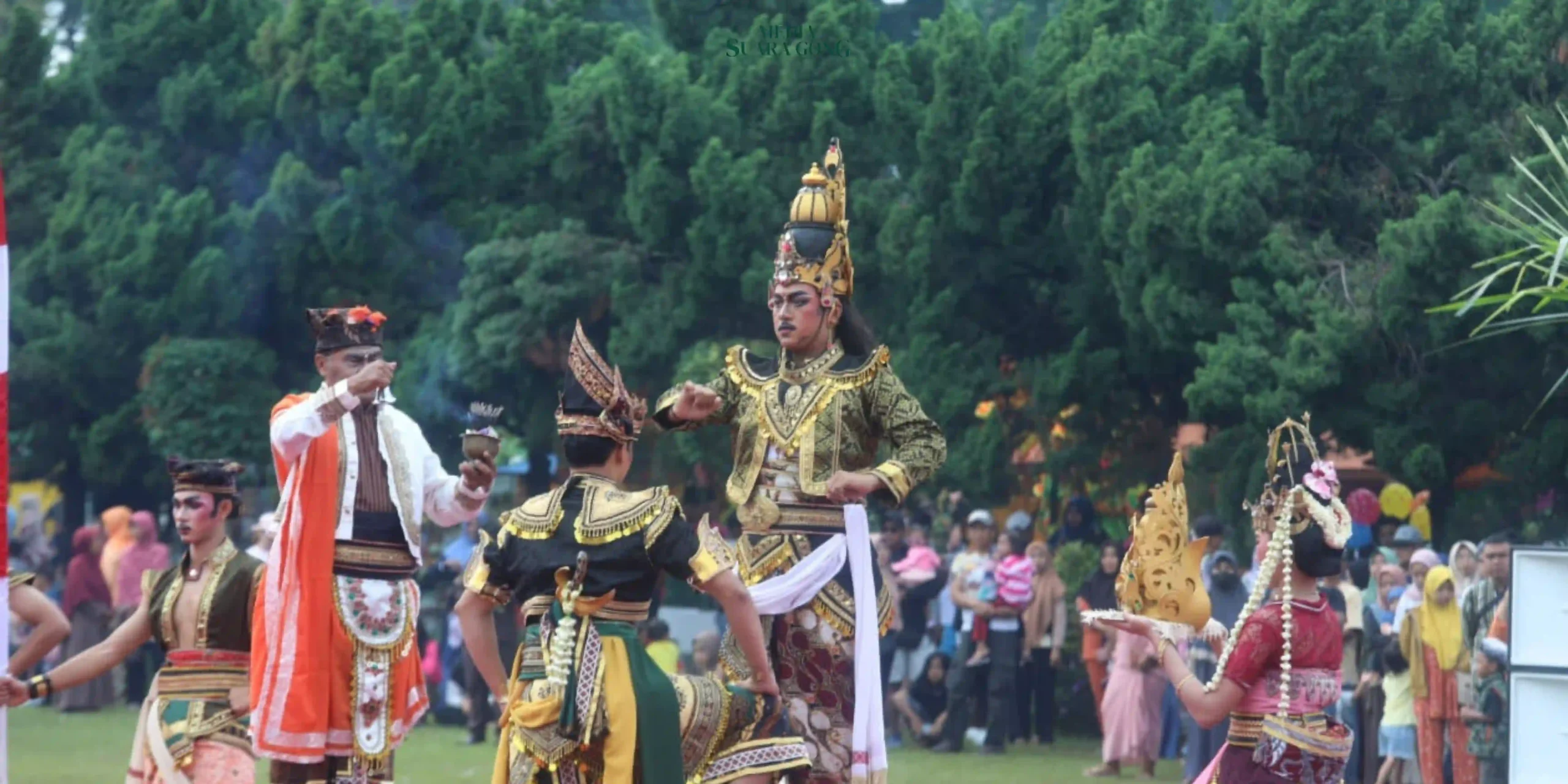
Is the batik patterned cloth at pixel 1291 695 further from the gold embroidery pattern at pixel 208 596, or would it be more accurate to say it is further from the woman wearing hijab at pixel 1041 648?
the woman wearing hijab at pixel 1041 648

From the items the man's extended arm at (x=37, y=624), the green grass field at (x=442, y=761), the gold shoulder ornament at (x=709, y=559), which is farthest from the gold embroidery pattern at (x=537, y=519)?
the green grass field at (x=442, y=761)

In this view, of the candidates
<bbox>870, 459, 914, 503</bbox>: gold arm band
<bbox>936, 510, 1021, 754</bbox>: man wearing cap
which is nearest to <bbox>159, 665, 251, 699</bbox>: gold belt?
<bbox>870, 459, 914, 503</bbox>: gold arm band

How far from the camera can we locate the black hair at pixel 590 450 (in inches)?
261

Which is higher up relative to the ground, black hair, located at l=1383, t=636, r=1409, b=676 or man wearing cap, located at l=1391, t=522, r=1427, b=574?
man wearing cap, located at l=1391, t=522, r=1427, b=574

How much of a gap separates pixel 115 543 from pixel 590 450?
13479 millimetres

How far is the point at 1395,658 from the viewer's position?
12.8 m

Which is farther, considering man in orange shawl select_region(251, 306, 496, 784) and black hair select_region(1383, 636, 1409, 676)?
black hair select_region(1383, 636, 1409, 676)

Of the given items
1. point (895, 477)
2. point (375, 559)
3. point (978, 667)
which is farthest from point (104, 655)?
point (978, 667)

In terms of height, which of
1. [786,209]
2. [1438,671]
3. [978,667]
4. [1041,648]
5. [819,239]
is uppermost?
[786,209]

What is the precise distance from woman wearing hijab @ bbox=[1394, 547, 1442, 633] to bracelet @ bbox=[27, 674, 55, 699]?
7683 millimetres

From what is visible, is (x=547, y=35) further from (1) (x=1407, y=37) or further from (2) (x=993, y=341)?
(1) (x=1407, y=37)

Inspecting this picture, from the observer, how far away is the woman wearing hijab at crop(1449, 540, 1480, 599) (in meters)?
12.8

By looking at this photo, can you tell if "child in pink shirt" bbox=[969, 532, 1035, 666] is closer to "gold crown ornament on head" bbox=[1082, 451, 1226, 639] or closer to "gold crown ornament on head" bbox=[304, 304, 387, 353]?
"gold crown ornament on head" bbox=[304, 304, 387, 353]

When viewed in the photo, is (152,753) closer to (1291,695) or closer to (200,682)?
(200,682)
